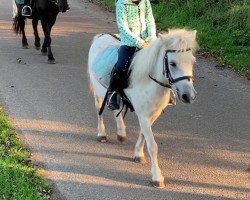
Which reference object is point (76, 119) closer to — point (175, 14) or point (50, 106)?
point (50, 106)

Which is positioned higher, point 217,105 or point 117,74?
point 117,74

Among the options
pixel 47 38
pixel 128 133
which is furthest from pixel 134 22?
pixel 47 38

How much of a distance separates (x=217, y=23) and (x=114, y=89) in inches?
340

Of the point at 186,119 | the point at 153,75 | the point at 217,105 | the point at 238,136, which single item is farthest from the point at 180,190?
the point at 217,105

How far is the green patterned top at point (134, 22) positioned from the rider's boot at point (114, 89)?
39 cm

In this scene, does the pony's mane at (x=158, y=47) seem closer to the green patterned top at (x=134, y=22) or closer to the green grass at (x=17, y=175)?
the green patterned top at (x=134, y=22)

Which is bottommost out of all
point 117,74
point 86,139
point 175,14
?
point 175,14

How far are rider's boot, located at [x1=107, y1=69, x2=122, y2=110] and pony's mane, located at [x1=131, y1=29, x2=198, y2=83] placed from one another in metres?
0.24

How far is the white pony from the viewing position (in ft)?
15.5

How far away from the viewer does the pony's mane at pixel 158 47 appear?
15.6 ft

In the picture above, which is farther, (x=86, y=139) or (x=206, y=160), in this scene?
(x=86, y=139)

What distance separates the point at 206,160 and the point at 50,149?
2.09 metres

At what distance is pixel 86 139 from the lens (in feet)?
22.4

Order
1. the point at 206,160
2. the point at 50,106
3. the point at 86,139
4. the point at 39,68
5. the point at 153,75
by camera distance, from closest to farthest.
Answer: the point at 153,75 → the point at 206,160 → the point at 86,139 → the point at 50,106 → the point at 39,68
